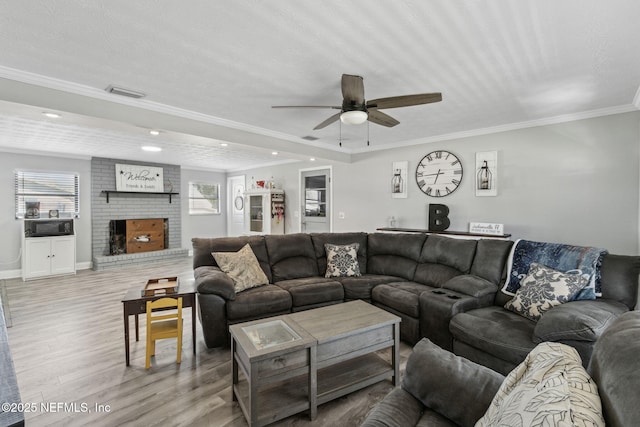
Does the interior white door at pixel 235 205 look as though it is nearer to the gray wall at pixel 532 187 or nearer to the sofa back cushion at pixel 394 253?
the gray wall at pixel 532 187

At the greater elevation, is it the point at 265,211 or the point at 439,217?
the point at 265,211

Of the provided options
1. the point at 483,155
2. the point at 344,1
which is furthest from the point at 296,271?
the point at 483,155

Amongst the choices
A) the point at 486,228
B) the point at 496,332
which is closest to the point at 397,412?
the point at 496,332

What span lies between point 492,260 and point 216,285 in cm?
273

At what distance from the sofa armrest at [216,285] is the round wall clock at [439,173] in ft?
11.5

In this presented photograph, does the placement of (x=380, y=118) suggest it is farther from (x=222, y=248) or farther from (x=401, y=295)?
(x=222, y=248)

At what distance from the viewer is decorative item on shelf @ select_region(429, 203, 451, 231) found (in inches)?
180

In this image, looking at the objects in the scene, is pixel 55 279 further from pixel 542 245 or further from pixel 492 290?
pixel 542 245

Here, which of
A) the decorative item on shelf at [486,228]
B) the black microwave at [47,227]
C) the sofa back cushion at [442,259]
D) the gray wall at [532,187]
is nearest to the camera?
the sofa back cushion at [442,259]

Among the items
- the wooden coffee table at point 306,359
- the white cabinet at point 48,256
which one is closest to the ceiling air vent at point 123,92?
the wooden coffee table at point 306,359

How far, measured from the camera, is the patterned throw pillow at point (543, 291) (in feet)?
7.43

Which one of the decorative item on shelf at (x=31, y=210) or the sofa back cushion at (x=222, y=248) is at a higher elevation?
the decorative item on shelf at (x=31, y=210)

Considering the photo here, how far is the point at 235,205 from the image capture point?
8.62 metres

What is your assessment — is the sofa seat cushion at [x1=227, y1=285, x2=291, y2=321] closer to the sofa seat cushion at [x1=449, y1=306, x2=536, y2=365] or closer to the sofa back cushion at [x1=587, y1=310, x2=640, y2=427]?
the sofa seat cushion at [x1=449, y1=306, x2=536, y2=365]
